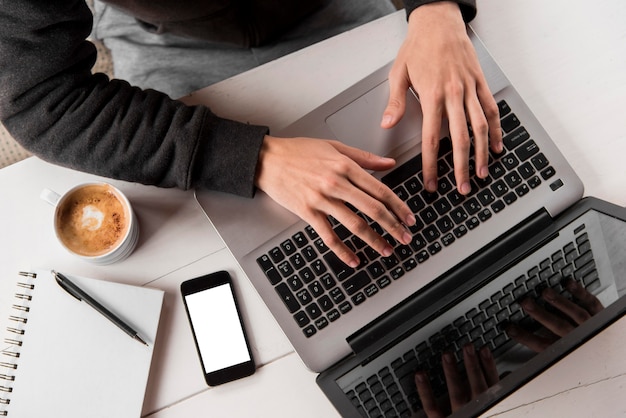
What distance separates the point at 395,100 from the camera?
2.38 ft

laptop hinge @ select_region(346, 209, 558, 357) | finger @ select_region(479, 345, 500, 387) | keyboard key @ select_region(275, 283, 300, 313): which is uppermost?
keyboard key @ select_region(275, 283, 300, 313)

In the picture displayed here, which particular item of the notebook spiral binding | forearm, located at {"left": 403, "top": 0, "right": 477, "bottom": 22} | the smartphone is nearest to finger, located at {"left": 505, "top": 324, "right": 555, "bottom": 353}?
the smartphone

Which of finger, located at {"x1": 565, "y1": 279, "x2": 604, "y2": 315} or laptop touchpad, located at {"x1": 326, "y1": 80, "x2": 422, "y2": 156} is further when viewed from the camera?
laptop touchpad, located at {"x1": 326, "y1": 80, "x2": 422, "y2": 156}

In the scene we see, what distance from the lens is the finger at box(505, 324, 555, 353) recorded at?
622mm

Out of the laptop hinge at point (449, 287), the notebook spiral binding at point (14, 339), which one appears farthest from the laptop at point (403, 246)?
the notebook spiral binding at point (14, 339)

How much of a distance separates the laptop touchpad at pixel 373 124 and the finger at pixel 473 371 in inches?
10.1

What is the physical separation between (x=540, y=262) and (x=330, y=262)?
25 cm

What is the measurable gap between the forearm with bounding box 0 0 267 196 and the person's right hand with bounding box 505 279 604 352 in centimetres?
36

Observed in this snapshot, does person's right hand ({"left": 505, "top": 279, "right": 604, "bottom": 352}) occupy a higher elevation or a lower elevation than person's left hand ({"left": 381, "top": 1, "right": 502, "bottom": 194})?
lower

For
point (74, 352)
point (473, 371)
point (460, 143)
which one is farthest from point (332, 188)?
point (74, 352)

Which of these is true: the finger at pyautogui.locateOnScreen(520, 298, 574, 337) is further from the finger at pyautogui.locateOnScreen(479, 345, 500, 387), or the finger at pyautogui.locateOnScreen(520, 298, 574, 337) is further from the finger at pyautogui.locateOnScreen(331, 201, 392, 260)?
the finger at pyautogui.locateOnScreen(331, 201, 392, 260)

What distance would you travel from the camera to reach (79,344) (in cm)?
71

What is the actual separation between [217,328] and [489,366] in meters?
0.33

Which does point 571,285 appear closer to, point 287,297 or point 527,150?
point 527,150
